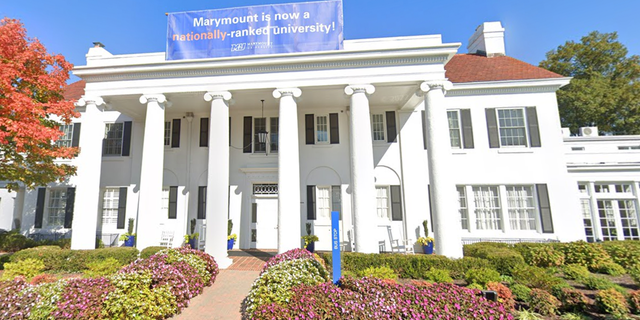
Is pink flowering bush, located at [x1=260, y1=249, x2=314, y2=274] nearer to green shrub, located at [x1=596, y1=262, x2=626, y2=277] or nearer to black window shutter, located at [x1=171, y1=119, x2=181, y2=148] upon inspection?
black window shutter, located at [x1=171, y1=119, x2=181, y2=148]

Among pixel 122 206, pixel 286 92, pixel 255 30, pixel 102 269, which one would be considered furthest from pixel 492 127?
pixel 122 206

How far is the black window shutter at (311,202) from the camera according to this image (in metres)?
13.3

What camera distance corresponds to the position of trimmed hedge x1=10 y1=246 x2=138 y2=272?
9531 millimetres

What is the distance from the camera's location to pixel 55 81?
415 inches

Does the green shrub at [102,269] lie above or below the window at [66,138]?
below

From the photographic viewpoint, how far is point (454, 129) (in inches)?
532

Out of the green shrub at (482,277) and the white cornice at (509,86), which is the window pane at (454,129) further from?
the green shrub at (482,277)

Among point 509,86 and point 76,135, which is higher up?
point 509,86

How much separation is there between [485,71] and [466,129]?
3513mm

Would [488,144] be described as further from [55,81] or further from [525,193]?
[55,81]

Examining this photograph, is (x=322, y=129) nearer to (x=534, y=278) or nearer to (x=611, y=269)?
(x=534, y=278)

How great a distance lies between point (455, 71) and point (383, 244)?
31.9 feet

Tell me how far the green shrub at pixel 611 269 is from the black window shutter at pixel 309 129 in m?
11.3

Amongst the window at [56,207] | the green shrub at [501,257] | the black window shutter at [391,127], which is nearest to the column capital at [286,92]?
the black window shutter at [391,127]
